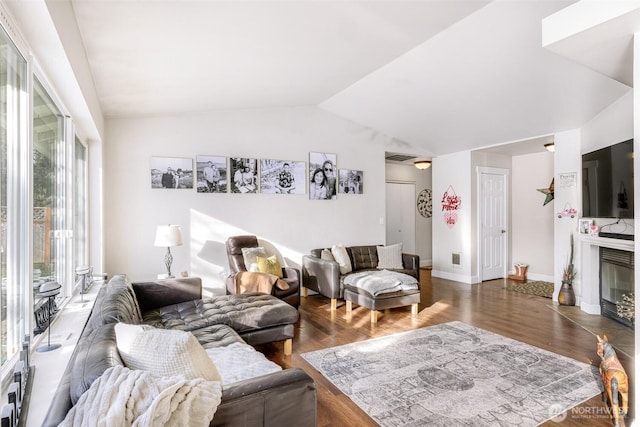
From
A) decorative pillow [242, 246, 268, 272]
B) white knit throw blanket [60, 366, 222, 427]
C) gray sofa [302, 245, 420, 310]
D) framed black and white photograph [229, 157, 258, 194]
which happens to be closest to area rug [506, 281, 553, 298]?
gray sofa [302, 245, 420, 310]

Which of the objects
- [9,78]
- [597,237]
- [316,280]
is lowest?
[316,280]

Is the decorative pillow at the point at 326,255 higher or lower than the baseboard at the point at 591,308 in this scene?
higher

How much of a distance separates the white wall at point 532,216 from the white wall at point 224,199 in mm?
2846

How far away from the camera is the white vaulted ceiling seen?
7.70ft

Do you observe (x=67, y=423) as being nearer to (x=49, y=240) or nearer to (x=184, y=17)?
(x=49, y=240)

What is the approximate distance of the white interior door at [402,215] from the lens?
7.74 m

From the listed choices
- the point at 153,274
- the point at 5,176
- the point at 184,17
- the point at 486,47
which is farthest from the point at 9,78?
the point at 486,47

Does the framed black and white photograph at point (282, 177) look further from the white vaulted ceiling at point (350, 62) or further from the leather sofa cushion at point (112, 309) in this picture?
the leather sofa cushion at point (112, 309)

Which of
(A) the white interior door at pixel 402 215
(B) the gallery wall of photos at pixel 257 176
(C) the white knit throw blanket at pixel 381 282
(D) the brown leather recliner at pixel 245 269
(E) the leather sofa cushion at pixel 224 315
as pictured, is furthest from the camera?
(A) the white interior door at pixel 402 215

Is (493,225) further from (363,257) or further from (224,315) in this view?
(224,315)

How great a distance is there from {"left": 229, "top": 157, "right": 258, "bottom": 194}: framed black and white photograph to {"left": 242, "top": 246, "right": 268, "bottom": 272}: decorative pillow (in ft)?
2.91

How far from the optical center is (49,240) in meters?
2.29

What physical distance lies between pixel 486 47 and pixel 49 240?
4108 mm

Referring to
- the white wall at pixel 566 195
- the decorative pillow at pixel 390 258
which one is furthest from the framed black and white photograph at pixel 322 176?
the white wall at pixel 566 195
